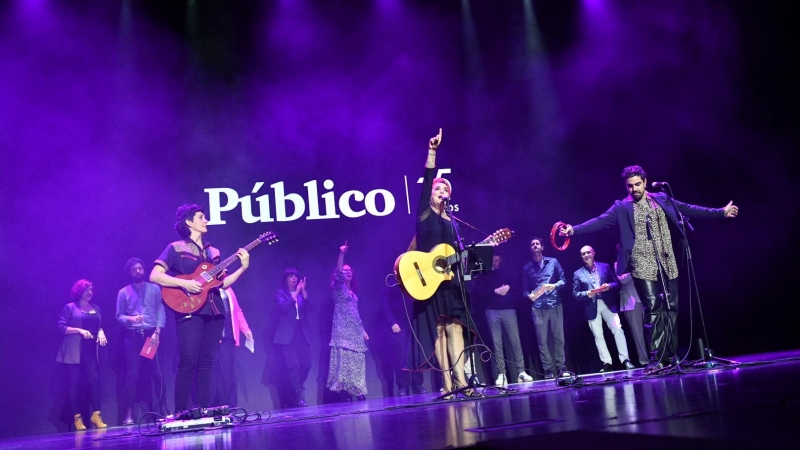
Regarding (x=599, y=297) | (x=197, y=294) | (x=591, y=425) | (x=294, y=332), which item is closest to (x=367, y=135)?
(x=294, y=332)

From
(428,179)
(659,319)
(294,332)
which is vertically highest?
(428,179)

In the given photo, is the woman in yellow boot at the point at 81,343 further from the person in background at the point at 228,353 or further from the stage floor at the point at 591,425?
the stage floor at the point at 591,425

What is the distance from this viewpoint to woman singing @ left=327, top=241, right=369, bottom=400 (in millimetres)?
9055

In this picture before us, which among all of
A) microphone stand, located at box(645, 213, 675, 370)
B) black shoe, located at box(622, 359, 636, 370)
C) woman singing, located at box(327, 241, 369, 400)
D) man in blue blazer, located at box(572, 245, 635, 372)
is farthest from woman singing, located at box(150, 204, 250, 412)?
black shoe, located at box(622, 359, 636, 370)

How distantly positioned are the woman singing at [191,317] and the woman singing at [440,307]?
A: 1.52 metres

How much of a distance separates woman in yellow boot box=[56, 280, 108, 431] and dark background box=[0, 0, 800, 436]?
30 centimetres

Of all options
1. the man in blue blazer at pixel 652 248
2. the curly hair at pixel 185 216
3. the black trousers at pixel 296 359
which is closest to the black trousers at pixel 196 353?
the curly hair at pixel 185 216

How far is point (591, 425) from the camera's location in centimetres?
272

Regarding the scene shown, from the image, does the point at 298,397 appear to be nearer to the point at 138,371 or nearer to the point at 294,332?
the point at 294,332

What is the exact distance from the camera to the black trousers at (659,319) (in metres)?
6.18

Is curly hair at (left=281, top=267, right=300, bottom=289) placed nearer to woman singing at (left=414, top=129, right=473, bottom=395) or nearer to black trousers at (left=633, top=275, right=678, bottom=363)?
woman singing at (left=414, top=129, right=473, bottom=395)

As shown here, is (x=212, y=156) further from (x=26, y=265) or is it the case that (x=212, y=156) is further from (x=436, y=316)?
(x=436, y=316)

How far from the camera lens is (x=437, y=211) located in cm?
605

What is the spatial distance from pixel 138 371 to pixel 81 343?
803 millimetres
